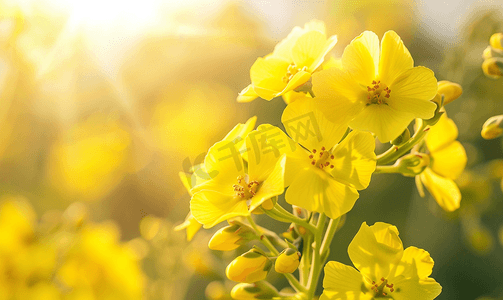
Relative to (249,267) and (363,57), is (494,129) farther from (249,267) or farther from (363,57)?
(249,267)

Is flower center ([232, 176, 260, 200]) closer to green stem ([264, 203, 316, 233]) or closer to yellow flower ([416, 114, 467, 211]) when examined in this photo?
green stem ([264, 203, 316, 233])

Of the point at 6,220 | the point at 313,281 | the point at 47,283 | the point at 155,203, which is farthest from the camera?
the point at 155,203

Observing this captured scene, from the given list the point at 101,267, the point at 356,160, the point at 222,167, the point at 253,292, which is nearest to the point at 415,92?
the point at 356,160

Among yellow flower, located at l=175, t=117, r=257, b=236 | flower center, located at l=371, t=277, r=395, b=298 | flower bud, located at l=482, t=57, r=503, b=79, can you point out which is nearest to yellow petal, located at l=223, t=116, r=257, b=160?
yellow flower, located at l=175, t=117, r=257, b=236

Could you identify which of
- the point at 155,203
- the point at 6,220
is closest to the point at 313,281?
the point at 6,220

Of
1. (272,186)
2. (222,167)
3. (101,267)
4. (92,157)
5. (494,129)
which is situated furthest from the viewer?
(92,157)

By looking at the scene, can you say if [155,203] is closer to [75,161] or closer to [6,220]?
[75,161]
